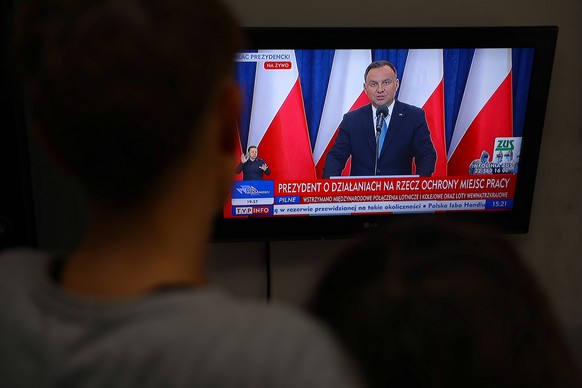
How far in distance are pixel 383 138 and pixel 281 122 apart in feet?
1.09

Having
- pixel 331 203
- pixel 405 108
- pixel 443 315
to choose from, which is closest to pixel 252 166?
pixel 331 203

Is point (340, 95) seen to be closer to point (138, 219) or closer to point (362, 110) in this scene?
point (362, 110)

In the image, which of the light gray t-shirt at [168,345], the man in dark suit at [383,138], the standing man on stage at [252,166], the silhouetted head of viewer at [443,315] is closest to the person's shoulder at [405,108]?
the man in dark suit at [383,138]

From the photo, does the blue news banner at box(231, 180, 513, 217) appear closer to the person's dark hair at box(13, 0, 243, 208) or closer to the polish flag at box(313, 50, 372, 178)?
the polish flag at box(313, 50, 372, 178)

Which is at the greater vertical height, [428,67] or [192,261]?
[428,67]

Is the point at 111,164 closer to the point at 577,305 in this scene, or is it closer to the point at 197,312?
the point at 197,312

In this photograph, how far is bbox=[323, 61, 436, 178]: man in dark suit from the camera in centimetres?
207

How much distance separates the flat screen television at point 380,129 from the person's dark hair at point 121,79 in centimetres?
134

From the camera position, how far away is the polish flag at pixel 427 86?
Result: 205 centimetres

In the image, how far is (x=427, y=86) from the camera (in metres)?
2.08

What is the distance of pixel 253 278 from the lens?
239 cm

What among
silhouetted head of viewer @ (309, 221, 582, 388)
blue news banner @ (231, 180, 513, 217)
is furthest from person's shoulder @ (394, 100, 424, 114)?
silhouetted head of viewer @ (309, 221, 582, 388)

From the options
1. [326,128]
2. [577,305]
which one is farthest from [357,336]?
[577,305]

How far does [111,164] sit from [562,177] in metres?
2.10
